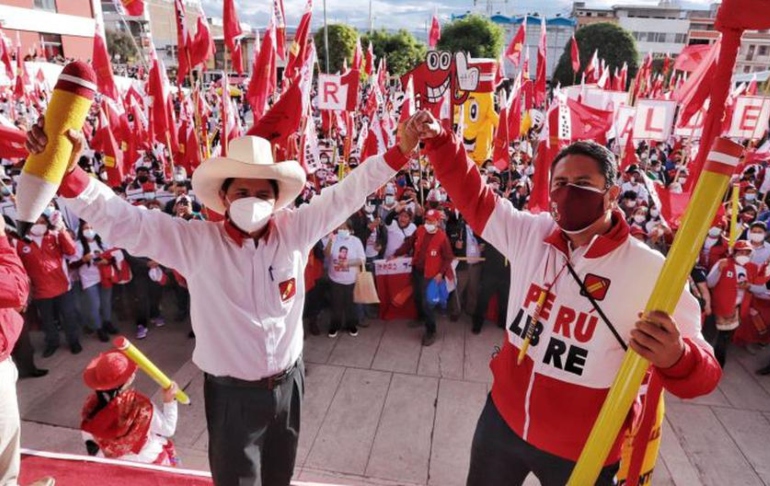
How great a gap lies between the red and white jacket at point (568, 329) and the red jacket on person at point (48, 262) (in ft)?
17.0

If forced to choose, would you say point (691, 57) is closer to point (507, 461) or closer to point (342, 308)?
point (342, 308)

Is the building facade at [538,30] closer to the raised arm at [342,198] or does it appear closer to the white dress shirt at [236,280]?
the raised arm at [342,198]

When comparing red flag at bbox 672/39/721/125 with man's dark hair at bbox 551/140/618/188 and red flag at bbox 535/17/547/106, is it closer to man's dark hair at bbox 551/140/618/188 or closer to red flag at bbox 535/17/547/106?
man's dark hair at bbox 551/140/618/188

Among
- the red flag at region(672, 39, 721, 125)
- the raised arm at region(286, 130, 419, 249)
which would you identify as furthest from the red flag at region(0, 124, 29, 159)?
the red flag at region(672, 39, 721, 125)

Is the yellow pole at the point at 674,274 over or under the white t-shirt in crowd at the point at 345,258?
over

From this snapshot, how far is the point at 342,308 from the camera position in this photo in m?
6.41

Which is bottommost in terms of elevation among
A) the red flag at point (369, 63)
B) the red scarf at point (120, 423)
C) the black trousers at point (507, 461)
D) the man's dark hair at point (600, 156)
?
the red scarf at point (120, 423)

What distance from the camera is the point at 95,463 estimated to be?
3.45 meters

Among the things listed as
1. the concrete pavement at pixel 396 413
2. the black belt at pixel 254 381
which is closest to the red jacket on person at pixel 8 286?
the black belt at pixel 254 381

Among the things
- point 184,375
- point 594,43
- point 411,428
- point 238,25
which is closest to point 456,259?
point 411,428

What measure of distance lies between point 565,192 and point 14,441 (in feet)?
10.5

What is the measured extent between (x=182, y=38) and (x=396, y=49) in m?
39.0

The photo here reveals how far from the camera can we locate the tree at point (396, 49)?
41500mm

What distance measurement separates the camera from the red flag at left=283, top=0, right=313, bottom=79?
7238 mm
